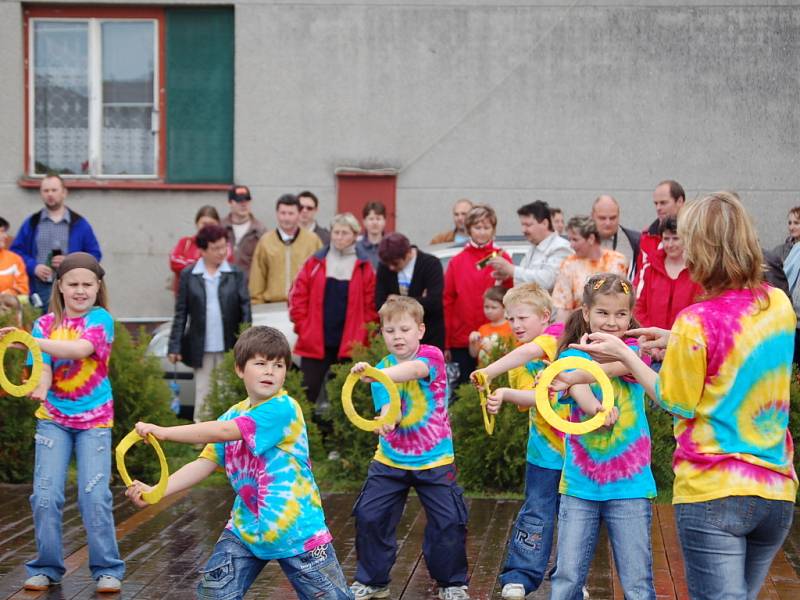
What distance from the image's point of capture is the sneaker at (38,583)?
650cm

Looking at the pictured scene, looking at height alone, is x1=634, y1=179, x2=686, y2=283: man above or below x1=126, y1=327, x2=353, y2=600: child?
above

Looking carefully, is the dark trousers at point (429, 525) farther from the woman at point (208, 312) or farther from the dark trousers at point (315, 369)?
the woman at point (208, 312)

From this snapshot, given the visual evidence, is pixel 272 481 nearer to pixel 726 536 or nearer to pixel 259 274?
pixel 726 536

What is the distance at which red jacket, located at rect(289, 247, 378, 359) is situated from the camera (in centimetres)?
1004

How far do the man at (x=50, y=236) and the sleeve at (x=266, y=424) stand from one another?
6957 mm

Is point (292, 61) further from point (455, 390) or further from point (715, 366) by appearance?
point (715, 366)

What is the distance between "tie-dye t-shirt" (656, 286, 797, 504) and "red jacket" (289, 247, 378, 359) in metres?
6.03

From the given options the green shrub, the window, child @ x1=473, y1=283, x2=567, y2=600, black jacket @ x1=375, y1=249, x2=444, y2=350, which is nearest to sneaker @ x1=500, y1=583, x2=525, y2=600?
child @ x1=473, y1=283, x2=567, y2=600

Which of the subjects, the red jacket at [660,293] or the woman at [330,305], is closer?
the red jacket at [660,293]

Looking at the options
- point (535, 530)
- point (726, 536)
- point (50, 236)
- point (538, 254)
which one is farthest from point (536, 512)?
point (50, 236)

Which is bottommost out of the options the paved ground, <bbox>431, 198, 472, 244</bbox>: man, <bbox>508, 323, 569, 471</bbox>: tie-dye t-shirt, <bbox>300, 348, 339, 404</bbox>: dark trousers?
the paved ground

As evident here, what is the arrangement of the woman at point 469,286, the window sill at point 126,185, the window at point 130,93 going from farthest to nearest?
the window at point 130,93, the window sill at point 126,185, the woman at point 469,286

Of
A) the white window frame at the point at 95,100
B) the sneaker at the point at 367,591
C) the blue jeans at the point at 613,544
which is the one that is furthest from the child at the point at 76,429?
the white window frame at the point at 95,100

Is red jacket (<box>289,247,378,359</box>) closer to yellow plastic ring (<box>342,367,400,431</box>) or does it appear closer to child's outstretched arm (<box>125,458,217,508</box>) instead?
yellow plastic ring (<box>342,367,400,431</box>)
